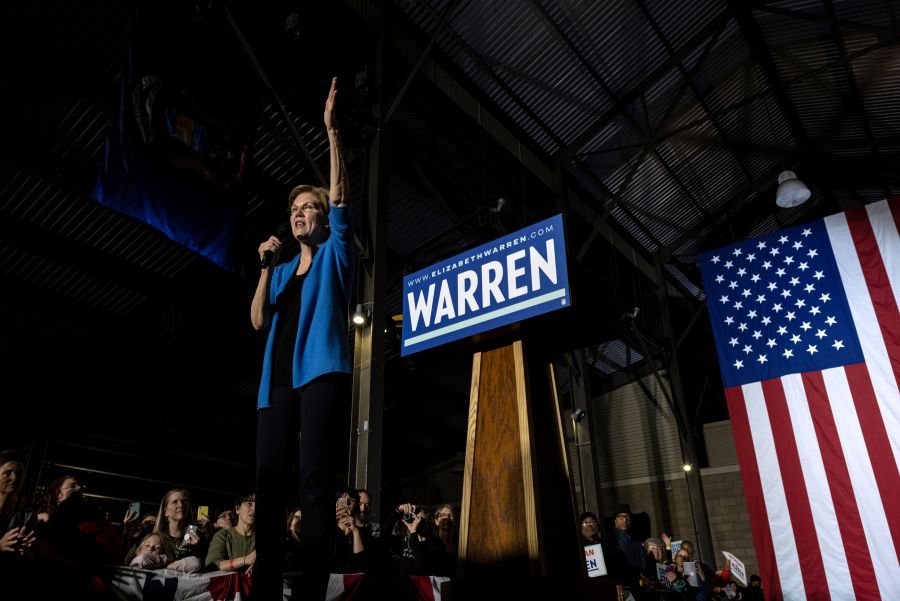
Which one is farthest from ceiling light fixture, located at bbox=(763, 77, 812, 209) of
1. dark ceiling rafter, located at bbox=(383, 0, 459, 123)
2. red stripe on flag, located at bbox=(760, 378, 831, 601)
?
dark ceiling rafter, located at bbox=(383, 0, 459, 123)

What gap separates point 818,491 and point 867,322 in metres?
1.78

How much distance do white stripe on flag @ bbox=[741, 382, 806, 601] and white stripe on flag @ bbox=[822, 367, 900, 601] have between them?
1.50ft

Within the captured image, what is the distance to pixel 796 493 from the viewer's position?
601 centimetres

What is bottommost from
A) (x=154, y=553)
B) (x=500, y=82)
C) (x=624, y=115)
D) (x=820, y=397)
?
(x=154, y=553)

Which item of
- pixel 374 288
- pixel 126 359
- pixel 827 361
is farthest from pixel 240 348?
pixel 827 361

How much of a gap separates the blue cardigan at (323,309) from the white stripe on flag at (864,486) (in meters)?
6.07

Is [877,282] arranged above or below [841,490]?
above

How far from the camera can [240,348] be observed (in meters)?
10.5

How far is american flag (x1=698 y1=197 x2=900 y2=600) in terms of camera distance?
5.65 meters

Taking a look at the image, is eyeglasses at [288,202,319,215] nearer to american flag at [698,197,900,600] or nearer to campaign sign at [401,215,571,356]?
campaign sign at [401,215,571,356]

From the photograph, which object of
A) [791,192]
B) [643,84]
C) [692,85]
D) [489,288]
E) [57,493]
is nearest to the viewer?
[489,288]

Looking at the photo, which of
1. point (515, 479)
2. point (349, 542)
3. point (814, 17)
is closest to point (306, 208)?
point (515, 479)

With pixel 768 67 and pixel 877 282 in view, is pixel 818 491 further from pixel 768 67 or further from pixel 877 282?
pixel 768 67

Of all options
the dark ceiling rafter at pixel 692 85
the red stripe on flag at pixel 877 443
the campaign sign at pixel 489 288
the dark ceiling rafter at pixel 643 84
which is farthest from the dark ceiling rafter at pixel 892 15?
the campaign sign at pixel 489 288
